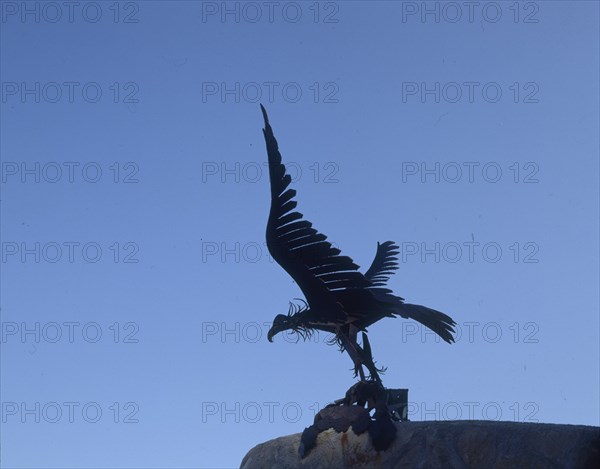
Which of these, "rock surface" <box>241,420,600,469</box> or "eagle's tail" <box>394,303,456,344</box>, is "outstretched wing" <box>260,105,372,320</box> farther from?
"rock surface" <box>241,420,600,469</box>

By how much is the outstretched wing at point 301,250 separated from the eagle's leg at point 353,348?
21 cm

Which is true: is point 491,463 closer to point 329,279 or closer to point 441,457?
point 441,457

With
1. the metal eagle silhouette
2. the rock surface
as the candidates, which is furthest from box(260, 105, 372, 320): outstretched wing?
the rock surface

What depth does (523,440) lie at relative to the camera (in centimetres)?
909

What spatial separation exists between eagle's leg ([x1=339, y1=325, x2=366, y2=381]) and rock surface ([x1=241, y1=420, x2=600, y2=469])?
2.03 ft

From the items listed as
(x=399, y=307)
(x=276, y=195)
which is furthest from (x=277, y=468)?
(x=276, y=195)

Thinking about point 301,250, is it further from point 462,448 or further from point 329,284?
point 462,448

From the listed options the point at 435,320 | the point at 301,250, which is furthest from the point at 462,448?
the point at 301,250

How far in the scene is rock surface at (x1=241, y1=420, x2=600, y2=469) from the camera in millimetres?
8883

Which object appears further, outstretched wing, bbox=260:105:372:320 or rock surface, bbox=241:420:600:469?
outstretched wing, bbox=260:105:372:320

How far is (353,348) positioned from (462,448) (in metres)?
1.71

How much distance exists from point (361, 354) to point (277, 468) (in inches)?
56.1

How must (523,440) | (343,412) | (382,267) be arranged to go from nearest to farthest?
(523,440), (343,412), (382,267)

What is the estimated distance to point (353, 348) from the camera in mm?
10562
